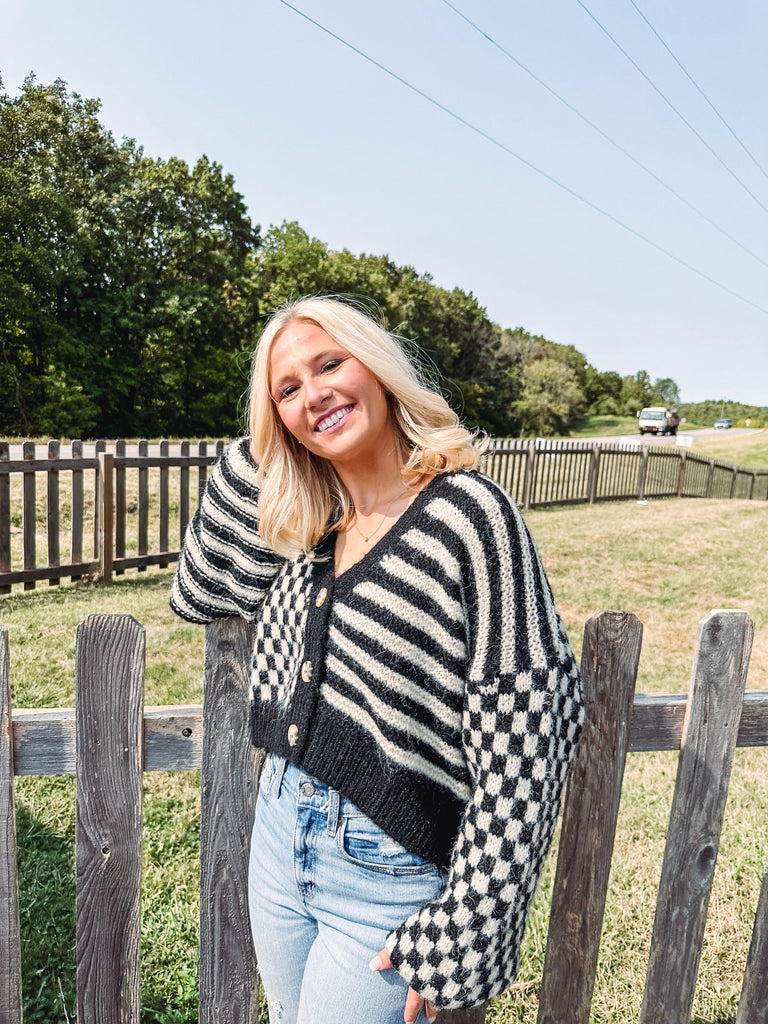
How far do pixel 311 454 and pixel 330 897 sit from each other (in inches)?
35.3

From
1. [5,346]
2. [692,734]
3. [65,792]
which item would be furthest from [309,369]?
[5,346]

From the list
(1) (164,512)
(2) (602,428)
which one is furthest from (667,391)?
(1) (164,512)

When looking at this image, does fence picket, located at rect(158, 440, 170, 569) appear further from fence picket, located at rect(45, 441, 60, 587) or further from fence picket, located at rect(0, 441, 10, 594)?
fence picket, located at rect(0, 441, 10, 594)

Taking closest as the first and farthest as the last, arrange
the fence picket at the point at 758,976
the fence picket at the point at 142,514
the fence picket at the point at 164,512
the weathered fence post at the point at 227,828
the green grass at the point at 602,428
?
the weathered fence post at the point at 227,828 → the fence picket at the point at 758,976 → the fence picket at the point at 164,512 → the fence picket at the point at 142,514 → the green grass at the point at 602,428

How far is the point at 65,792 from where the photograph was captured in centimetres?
334

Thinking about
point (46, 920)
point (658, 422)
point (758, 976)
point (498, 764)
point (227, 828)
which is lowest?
point (46, 920)

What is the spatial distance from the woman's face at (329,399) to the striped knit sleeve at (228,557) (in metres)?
0.21

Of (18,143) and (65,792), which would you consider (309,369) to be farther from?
(18,143)

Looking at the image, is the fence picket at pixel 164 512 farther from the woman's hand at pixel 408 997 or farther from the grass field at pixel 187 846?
the woman's hand at pixel 408 997

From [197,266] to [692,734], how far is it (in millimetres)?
32851

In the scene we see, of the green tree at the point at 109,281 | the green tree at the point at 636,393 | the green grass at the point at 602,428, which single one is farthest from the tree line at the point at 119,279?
the green tree at the point at 636,393

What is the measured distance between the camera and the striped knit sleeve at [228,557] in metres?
1.63

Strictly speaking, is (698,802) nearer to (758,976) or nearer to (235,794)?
(758,976)

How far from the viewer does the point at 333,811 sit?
1.36 meters
